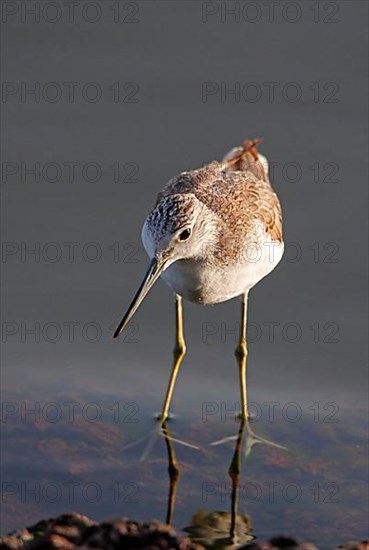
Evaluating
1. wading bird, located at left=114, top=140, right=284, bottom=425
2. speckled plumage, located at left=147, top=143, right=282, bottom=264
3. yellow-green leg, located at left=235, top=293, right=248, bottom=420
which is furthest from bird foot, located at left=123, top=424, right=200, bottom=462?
speckled plumage, located at left=147, top=143, right=282, bottom=264

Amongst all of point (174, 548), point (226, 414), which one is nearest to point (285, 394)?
point (226, 414)

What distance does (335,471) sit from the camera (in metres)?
8.74

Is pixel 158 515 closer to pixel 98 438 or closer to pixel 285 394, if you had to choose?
pixel 98 438

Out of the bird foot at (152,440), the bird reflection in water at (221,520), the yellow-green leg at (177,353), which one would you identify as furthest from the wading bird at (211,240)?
the bird reflection in water at (221,520)

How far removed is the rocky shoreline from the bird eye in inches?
90.0

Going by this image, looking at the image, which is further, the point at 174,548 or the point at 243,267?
the point at 243,267

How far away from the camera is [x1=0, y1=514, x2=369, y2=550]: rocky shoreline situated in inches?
241

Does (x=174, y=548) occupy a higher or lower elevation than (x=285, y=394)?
lower

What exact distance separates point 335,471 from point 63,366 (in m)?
2.30

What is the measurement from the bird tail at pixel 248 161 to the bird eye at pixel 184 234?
181 centimetres

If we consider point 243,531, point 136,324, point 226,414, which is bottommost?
point 243,531

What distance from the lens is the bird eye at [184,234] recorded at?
8094 mm

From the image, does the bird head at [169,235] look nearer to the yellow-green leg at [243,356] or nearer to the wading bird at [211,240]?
the wading bird at [211,240]

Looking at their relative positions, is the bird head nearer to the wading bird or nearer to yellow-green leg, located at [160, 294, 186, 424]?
the wading bird
